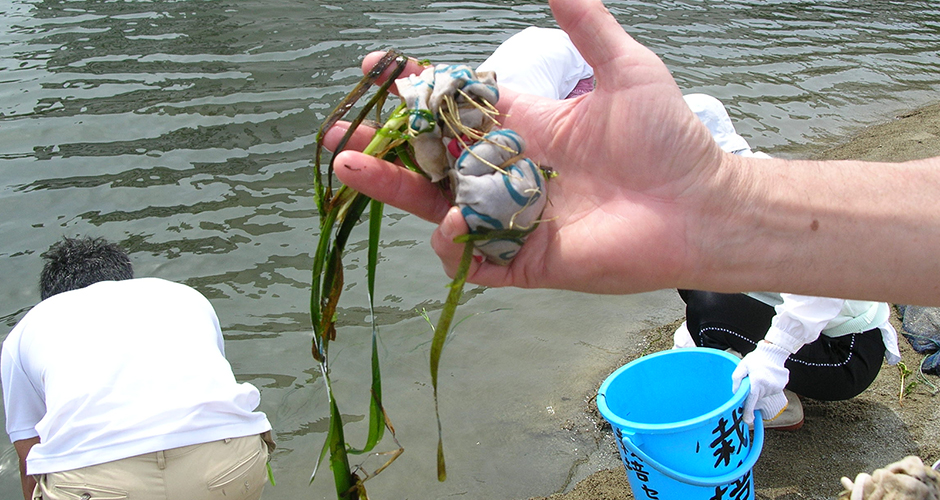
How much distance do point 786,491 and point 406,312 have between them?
2.66 m

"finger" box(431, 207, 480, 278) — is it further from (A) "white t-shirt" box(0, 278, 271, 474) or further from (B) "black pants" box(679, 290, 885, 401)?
(B) "black pants" box(679, 290, 885, 401)

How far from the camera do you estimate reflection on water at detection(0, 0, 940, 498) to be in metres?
4.13

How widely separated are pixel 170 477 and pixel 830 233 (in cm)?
247

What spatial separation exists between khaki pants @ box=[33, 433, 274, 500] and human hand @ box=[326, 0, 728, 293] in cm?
156

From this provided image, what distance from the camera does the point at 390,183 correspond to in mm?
1781

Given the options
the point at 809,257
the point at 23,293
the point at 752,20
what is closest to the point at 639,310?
the point at 809,257

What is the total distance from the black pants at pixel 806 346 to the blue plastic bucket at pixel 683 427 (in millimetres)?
442

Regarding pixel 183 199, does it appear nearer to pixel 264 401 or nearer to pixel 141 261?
pixel 141 261

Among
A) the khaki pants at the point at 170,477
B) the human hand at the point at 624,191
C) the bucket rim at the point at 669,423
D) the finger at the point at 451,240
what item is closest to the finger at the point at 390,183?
the human hand at the point at 624,191

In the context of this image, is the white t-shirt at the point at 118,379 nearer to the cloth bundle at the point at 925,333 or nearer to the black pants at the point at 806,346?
the black pants at the point at 806,346

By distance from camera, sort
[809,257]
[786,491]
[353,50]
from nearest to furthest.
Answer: [809,257] → [786,491] → [353,50]

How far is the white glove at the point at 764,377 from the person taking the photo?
2.83 m

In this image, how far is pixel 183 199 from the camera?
594 cm

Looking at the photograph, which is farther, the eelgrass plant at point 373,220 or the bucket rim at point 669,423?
the bucket rim at point 669,423
